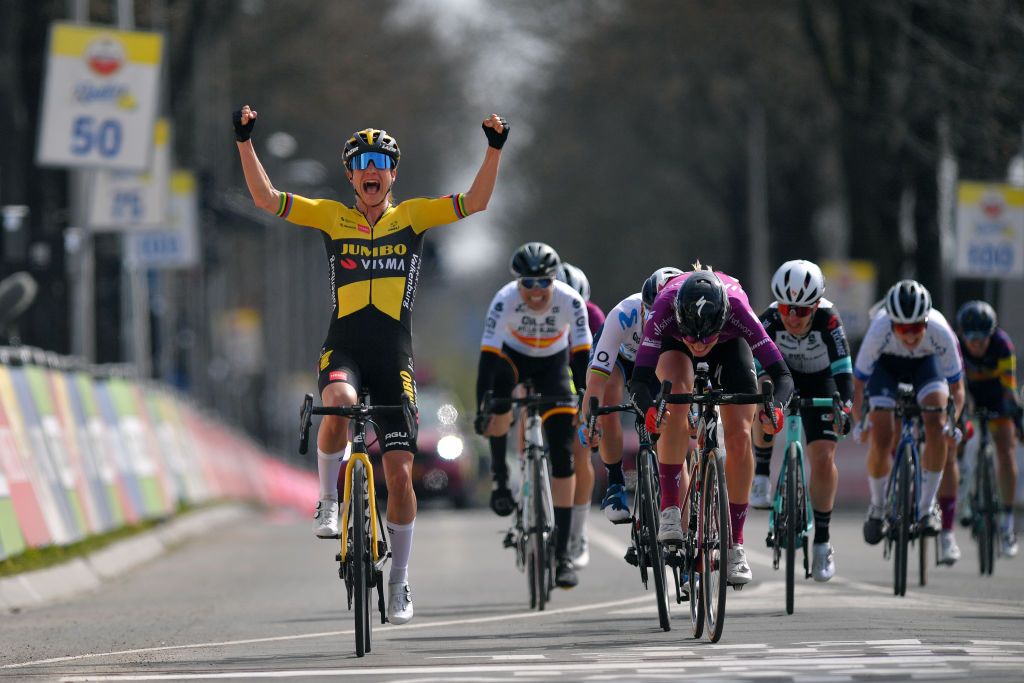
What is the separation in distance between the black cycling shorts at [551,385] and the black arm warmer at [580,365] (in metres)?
0.10

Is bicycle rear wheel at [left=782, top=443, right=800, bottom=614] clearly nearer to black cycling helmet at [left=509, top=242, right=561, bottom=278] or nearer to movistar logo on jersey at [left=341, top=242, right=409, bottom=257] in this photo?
black cycling helmet at [left=509, top=242, right=561, bottom=278]

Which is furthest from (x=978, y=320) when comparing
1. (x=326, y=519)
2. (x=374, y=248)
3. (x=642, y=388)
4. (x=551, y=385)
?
(x=326, y=519)

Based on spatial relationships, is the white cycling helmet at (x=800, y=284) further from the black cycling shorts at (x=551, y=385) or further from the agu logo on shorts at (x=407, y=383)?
the agu logo on shorts at (x=407, y=383)

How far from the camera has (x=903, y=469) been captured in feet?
49.1

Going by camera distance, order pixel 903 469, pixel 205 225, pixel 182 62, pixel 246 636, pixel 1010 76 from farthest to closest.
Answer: pixel 205 225
pixel 182 62
pixel 1010 76
pixel 903 469
pixel 246 636

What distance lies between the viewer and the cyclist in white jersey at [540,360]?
1427 centimetres

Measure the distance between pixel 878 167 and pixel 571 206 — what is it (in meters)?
27.6

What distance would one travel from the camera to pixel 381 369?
11.1m

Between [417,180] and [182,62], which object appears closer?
[182,62]

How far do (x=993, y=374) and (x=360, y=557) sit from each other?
8.30 meters

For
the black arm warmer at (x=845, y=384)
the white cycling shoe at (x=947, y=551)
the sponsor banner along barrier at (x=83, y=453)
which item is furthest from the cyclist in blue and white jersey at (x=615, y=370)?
the sponsor banner along barrier at (x=83, y=453)

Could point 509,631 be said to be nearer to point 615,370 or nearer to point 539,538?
point 539,538

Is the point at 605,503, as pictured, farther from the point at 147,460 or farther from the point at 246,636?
the point at 147,460

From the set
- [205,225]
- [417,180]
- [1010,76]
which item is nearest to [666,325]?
[1010,76]
